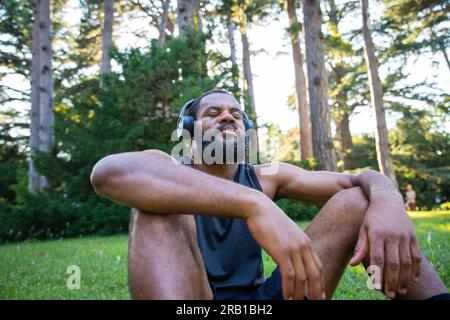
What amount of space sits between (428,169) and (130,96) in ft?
67.0

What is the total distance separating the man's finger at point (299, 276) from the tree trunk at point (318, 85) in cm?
1028

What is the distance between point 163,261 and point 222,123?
1266mm

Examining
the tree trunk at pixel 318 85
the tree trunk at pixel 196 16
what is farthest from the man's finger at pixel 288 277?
the tree trunk at pixel 318 85

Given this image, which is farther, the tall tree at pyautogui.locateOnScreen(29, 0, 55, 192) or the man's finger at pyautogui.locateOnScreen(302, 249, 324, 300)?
the tall tree at pyautogui.locateOnScreen(29, 0, 55, 192)

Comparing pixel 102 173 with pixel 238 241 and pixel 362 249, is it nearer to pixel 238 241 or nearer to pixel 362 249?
pixel 238 241

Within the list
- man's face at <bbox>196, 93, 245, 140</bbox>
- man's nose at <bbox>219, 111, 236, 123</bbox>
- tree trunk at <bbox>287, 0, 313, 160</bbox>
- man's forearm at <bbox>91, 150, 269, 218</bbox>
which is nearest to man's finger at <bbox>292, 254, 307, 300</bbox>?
man's forearm at <bbox>91, 150, 269, 218</bbox>

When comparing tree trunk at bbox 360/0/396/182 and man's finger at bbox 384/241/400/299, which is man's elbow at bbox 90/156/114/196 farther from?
tree trunk at bbox 360/0/396/182

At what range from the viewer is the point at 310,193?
234 centimetres

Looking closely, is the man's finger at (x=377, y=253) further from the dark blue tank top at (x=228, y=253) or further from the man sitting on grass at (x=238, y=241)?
the dark blue tank top at (x=228, y=253)

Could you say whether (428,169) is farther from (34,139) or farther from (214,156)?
(214,156)

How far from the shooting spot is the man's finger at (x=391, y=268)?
1.48 metres

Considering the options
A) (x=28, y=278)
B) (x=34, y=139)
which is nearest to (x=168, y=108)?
(x=28, y=278)

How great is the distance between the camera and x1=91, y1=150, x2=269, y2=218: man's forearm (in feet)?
4.68

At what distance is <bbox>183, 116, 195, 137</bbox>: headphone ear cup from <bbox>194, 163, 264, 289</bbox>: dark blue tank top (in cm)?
81
